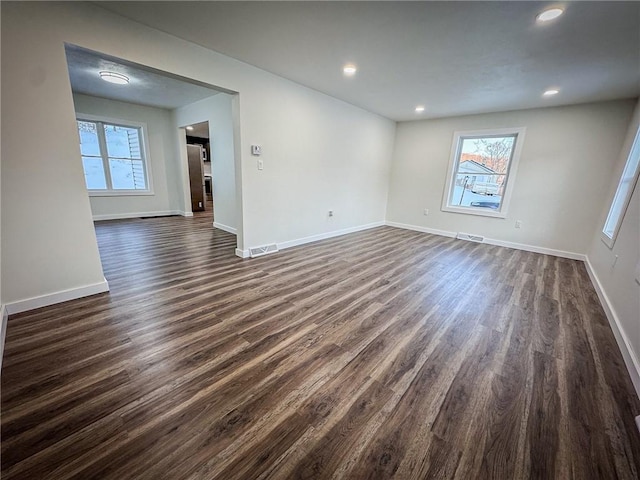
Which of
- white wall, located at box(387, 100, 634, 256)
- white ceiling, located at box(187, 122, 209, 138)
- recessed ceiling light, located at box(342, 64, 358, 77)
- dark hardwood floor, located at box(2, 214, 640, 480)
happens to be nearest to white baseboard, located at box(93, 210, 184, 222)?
white ceiling, located at box(187, 122, 209, 138)

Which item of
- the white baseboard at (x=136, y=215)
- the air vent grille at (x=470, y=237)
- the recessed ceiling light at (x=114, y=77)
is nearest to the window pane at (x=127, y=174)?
the white baseboard at (x=136, y=215)

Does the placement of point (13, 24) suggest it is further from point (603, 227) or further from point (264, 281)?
point (603, 227)

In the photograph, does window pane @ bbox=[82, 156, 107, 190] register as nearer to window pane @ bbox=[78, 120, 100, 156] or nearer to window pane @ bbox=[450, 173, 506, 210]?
window pane @ bbox=[78, 120, 100, 156]

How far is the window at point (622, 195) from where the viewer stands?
2908 mm

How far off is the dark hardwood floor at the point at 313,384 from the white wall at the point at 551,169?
6.45 feet

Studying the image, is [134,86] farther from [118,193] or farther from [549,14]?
[549,14]

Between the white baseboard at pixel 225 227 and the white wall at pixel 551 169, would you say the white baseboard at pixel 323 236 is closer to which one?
the white baseboard at pixel 225 227

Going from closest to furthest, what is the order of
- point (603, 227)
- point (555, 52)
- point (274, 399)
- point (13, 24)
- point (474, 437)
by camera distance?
1. point (474, 437)
2. point (274, 399)
3. point (13, 24)
4. point (555, 52)
5. point (603, 227)

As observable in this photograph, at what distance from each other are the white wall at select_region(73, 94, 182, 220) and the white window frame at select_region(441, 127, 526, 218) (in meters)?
6.27

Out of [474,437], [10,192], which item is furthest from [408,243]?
[10,192]

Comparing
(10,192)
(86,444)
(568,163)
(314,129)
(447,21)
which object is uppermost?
(447,21)

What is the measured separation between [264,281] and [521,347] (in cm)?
240

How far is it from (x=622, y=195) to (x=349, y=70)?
382 centimetres

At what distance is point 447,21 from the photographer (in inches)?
→ 80.0
